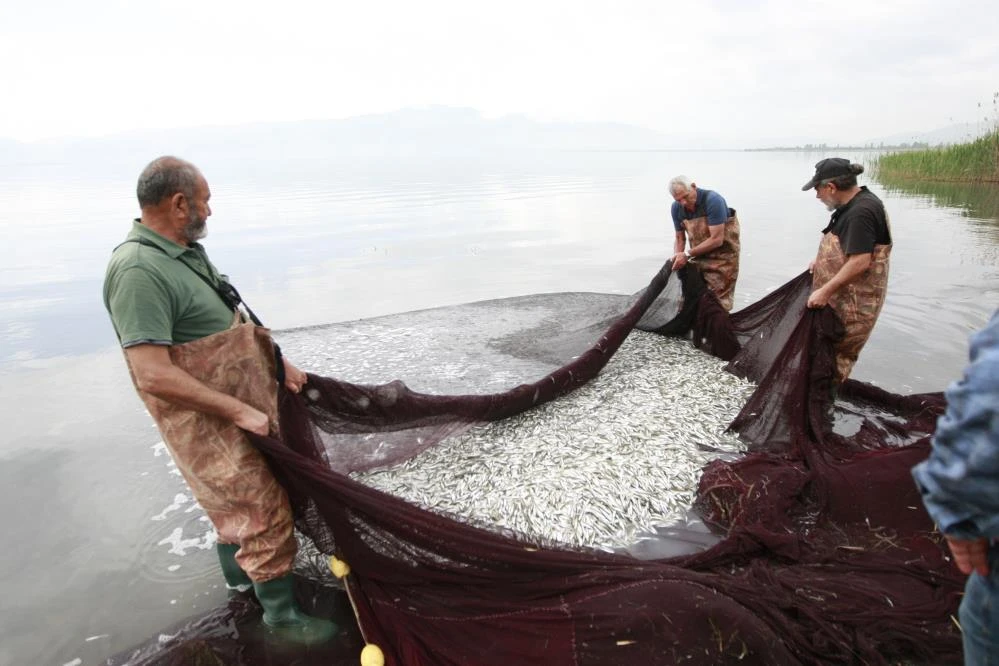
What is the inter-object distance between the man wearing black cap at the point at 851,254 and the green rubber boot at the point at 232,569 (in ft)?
16.1

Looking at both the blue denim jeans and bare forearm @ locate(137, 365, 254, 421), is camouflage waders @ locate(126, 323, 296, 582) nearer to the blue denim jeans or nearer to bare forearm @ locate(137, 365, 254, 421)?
bare forearm @ locate(137, 365, 254, 421)

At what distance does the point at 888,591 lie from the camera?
3.18 metres

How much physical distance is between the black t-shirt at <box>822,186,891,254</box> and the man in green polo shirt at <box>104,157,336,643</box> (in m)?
4.70

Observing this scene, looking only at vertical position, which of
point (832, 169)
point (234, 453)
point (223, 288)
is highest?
point (832, 169)

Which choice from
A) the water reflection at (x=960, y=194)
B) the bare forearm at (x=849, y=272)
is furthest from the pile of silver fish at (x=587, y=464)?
the water reflection at (x=960, y=194)

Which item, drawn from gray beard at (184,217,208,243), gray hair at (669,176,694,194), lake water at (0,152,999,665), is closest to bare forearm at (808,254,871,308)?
gray hair at (669,176,694,194)

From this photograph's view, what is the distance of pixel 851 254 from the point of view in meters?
4.91

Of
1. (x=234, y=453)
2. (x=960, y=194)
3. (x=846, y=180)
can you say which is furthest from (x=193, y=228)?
(x=960, y=194)

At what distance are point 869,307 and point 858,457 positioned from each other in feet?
4.95

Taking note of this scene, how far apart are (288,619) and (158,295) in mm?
2051

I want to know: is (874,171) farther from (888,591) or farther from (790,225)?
(888,591)

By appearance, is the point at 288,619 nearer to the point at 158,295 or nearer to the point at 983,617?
the point at 158,295

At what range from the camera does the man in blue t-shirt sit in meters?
6.93

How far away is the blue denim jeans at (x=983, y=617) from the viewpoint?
1793mm
